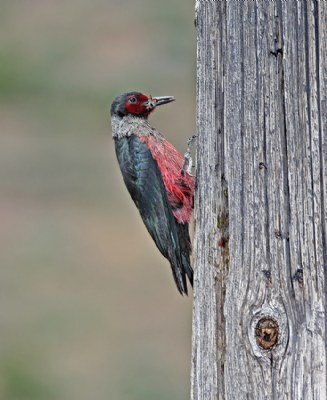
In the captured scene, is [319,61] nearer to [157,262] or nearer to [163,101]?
[163,101]

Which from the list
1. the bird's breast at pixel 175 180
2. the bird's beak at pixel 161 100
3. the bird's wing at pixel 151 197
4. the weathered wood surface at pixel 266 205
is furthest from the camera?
the bird's beak at pixel 161 100

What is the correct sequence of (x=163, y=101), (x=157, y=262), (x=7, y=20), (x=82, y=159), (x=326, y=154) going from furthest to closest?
(x=7, y=20)
(x=82, y=159)
(x=157, y=262)
(x=163, y=101)
(x=326, y=154)

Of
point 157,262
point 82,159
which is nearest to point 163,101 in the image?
point 157,262

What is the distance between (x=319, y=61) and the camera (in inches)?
93.4

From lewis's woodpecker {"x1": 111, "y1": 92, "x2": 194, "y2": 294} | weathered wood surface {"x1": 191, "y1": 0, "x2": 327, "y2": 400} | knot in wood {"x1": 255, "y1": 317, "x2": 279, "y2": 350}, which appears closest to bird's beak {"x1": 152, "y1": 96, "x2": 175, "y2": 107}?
lewis's woodpecker {"x1": 111, "y1": 92, "x2": 194, "y2": 294}

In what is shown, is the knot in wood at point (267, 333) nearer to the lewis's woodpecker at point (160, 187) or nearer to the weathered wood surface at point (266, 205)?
the weathered wood surface at point (266, 205)

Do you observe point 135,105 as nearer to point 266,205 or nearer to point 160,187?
point 160,187

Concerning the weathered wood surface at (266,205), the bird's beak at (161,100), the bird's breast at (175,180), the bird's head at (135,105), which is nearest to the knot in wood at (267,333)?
the weathered wood surface at (266,205)

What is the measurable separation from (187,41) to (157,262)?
2.85 meters

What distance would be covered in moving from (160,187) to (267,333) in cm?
219

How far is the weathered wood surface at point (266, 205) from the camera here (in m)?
2.36

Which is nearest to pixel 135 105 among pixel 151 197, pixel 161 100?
pixel 161 100

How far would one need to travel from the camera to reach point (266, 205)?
2.40 metres

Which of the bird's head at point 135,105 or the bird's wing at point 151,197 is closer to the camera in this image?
the bird's wing at point 151,197
